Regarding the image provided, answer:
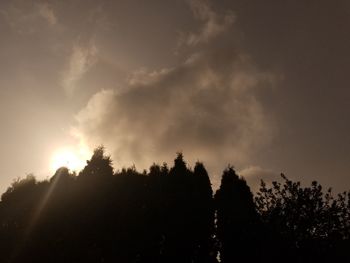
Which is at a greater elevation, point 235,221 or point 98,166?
point 98,166

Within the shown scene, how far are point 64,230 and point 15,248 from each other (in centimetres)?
474

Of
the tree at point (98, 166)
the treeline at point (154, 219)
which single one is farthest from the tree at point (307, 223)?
the tree at point (98, 166)

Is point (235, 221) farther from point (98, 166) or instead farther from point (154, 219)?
point (98, 166)

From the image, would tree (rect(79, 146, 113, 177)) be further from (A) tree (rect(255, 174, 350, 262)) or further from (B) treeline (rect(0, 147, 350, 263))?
(A) tree (rect(255, 174, 350, 262))

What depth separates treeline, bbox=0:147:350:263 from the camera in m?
29.2

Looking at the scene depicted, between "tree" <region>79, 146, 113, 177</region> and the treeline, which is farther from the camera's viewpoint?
"tree" <region>79, 146, 113, 177</region>

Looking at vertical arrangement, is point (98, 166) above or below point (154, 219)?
above

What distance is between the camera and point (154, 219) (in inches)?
1431

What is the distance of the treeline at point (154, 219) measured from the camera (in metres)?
29.2

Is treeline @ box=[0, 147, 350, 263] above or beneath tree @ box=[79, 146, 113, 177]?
beneath

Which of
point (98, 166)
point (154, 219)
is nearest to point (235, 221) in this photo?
point (154, 219)

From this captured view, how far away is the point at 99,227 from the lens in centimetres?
3478

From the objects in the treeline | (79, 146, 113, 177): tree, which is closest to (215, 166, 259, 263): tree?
the treeline

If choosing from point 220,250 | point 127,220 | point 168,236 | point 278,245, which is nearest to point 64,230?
point 127,220
